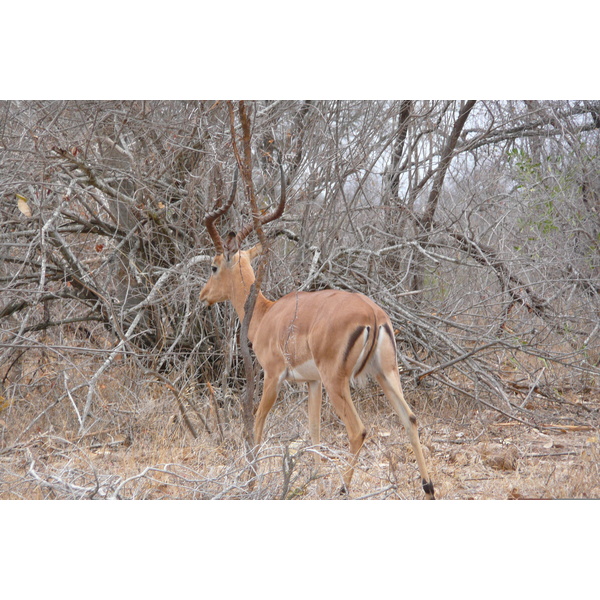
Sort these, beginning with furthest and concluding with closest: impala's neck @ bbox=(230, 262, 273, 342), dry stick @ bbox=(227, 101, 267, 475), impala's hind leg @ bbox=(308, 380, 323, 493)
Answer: impala's neck @ bbox=(230, 262, 273, 342)
impala's hind leg @ bbox=(308, 380, 323, 493)
dry stick @ bbox=(227, 101, 267, 475)

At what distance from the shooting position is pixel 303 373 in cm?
406

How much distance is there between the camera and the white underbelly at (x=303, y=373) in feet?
13.1

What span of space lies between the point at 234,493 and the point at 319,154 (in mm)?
2800

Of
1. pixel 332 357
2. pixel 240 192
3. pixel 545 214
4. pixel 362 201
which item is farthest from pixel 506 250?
pixel 332 357

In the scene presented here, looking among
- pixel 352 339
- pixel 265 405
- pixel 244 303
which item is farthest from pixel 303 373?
pixel 244 303

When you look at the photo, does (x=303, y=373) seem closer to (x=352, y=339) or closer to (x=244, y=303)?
(x=352, y=339)

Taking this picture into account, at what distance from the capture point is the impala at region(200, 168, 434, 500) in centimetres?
374

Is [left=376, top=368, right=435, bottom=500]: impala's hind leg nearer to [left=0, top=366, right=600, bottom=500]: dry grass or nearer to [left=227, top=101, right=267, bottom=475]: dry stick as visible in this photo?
[left=0, top=366, right=600, bottom=500]: dry grass

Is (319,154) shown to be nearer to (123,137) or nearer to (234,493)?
(123,137)

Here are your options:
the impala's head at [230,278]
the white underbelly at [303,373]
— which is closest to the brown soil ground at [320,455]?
the white underbelly at [303,373]

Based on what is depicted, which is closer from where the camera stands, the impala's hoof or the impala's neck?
the impala's hoof

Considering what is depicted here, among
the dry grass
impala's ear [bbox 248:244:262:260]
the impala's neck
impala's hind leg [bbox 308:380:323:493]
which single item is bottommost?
the dry grass

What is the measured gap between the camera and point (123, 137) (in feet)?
17.8

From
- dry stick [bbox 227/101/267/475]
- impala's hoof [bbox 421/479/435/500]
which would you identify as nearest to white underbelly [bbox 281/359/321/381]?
dry stick [bbox 227/101/267/475]
